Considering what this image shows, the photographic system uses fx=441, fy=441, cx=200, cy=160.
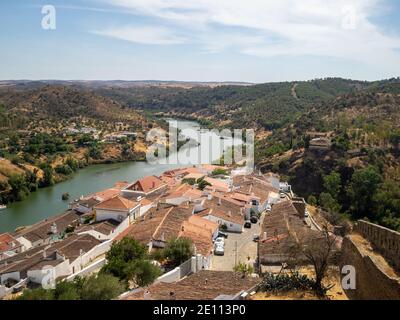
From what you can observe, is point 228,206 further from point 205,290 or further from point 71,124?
point 71,124

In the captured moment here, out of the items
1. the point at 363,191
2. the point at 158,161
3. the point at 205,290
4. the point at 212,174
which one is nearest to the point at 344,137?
the point at 363,191

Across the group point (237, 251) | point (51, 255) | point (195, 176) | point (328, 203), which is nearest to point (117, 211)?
point (51, 255)

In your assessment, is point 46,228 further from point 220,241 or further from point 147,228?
point 220,241

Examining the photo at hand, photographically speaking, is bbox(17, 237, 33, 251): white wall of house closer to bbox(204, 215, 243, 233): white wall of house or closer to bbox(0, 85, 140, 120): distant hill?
bbox(204, 215, 243, 233): white wall of house

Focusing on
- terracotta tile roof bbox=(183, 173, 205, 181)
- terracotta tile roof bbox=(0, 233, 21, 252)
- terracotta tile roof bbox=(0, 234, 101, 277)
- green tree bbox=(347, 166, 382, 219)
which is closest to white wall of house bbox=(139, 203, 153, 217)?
terracotta tile roof bbox=(0, 234, 101, 277)

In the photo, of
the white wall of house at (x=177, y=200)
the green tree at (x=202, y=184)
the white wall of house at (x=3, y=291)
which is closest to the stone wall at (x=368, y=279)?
the white wall of house at (x=3, y=291)

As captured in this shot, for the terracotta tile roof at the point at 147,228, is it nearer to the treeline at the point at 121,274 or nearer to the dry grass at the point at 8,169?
the treeline at the point at 121,274

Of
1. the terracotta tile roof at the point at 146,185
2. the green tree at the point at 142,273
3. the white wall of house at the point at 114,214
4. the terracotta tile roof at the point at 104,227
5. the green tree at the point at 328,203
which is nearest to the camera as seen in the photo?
the green tree at the point at 142,273
